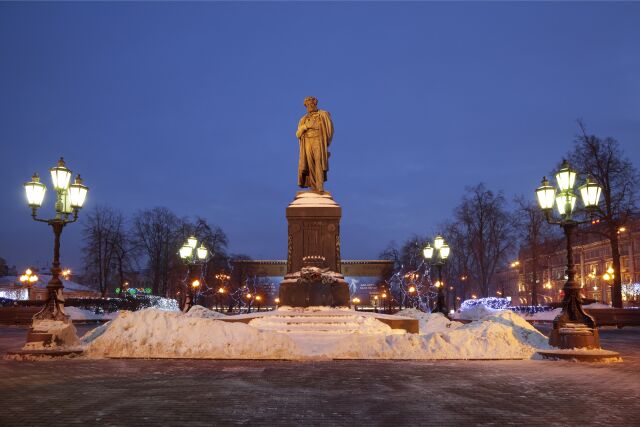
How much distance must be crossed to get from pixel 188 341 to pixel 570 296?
10253 mm

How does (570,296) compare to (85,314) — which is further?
(85,314)

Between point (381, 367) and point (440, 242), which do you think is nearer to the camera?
point (381, 367)

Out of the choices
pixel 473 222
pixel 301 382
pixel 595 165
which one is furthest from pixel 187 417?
pixel 473 222

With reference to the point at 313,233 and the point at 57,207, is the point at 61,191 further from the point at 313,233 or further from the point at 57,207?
the point at 313,233

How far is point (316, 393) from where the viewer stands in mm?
9219

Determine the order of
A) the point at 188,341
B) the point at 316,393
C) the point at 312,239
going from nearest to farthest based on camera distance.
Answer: the point at 316,393, the point at 188,341, the point at 312,239

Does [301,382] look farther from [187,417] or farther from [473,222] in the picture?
[473,222]

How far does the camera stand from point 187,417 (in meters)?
7.31

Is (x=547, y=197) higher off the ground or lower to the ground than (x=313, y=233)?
higher

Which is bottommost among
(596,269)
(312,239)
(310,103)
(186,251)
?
(186,251)

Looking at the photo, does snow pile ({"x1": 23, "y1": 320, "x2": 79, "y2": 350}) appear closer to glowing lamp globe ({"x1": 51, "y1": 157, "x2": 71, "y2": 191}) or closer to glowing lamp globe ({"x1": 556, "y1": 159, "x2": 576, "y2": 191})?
glowing lamp globe ({"x1": 51, "y1": 157, "x2": 71, "y2": 191})

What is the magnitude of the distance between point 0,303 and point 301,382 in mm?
57782

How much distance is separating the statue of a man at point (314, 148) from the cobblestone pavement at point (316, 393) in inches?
447

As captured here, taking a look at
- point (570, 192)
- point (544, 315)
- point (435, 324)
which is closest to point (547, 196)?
point (570, 192)
